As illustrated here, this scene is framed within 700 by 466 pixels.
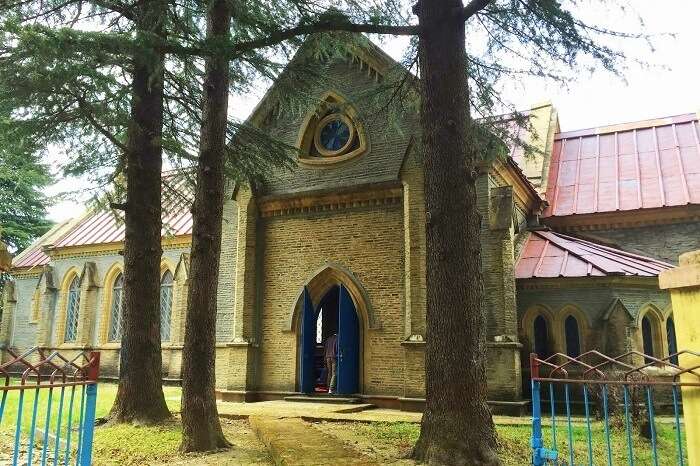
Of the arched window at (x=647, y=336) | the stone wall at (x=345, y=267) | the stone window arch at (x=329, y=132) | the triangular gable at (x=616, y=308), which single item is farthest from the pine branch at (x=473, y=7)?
the arched window at (x=647, y=336)

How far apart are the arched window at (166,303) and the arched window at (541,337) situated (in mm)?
12319

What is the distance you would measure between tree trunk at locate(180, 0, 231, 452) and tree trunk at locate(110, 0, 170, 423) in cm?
129

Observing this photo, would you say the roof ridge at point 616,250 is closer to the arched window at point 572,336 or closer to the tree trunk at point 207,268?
the arched window at point 572,336

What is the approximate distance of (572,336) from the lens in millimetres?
13602

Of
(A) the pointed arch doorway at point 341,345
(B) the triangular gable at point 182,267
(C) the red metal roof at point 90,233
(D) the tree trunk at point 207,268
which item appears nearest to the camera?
(D) the tree trunk at point 207,268

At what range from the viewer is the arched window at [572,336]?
532 inches

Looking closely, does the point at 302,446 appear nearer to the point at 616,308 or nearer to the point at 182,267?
the point at 616,308

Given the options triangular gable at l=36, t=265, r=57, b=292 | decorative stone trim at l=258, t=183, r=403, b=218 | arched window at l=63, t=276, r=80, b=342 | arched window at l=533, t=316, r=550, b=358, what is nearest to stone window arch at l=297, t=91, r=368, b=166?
decorative stone trim at l=258, t=183, r=403, b=218

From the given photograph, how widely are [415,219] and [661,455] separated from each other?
6311 millimetres

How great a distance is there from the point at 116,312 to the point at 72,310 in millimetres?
Result: 2119

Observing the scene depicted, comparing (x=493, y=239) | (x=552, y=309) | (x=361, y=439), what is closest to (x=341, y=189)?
(x=493, y=239)

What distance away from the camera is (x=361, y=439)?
8.56 meters

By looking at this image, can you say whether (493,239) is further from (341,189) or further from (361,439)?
(361,439)

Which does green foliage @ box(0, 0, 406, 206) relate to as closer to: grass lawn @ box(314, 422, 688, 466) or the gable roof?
grass lawn @ box(314, 422, 688, 466)
